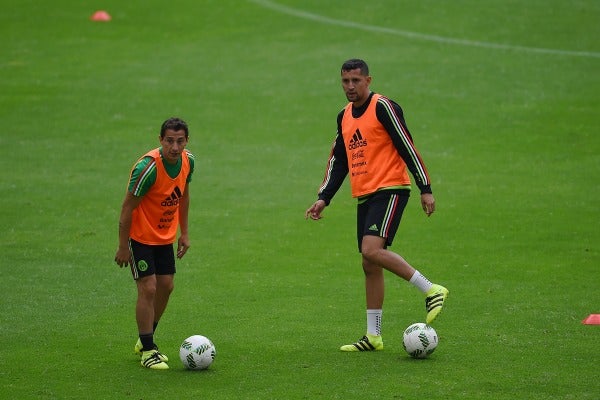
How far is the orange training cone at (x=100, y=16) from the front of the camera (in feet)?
109

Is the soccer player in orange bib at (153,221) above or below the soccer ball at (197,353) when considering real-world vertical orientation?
above

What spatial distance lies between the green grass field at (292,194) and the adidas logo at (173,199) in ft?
5.10

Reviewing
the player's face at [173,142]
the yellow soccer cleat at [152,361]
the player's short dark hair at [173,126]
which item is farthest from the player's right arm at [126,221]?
the yellow soccer cleat at [152,361]

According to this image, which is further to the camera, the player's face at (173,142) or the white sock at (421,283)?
the white sock at (421,283)

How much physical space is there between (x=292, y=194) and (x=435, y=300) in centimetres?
943

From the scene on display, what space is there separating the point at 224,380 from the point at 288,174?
37.3 feet

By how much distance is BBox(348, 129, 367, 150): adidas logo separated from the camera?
1057 cm

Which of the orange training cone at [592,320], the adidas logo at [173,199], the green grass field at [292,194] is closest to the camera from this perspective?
the green grass field at [292,194]

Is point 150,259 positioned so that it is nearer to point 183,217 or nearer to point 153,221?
point 153,221

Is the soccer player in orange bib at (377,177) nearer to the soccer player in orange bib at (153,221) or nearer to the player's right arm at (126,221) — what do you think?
the soccer player in orange bib at (153,221)

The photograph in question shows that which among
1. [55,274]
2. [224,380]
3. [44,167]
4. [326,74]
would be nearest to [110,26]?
[326,74]

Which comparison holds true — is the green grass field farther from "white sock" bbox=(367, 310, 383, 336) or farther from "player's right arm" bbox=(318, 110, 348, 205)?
"player's right arm" bbox=(318, 110, 348, 205)

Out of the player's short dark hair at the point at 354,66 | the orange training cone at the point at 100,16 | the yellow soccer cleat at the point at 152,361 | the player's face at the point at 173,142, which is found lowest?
the yellow soccer cleat at the point at 152,361

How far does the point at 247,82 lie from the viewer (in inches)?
1065
